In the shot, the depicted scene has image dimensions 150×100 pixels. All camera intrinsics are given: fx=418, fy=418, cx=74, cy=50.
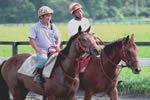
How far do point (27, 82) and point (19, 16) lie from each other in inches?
3103

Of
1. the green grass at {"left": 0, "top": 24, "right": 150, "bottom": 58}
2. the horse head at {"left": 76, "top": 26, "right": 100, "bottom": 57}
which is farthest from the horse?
the green grass at {"left": 0, "top": 24, "right": 150, "bottom": 58}

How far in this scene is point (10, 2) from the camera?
87.1 m

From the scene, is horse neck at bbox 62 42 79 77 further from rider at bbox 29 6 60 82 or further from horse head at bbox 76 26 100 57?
rider at bbox 29 6 60 82

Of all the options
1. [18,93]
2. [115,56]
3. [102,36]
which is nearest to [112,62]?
[115,56]

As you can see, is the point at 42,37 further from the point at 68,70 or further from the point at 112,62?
the point at 112,62

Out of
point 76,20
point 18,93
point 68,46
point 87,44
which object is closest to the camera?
point 87,44

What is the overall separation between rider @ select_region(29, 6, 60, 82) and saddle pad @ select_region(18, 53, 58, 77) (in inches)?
4.3

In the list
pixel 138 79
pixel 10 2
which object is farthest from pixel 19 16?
pixel 138 79

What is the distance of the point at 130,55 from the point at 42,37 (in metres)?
1.59

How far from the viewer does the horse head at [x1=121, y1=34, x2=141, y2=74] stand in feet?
23.8

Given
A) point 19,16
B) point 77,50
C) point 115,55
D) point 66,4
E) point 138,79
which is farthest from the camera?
point 66,4

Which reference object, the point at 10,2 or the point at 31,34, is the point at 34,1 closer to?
the point at 10,2

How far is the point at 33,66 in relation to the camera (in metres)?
7.03

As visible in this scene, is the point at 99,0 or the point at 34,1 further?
the point at 99,0
